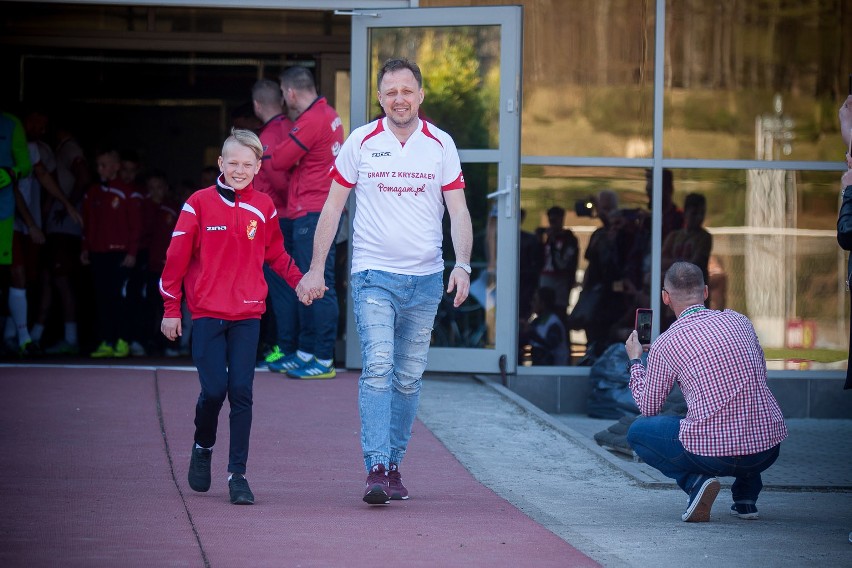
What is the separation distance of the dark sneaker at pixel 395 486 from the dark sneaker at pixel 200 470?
821 millimetres

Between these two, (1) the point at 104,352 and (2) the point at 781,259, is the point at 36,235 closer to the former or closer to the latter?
(1) the point at 104,352

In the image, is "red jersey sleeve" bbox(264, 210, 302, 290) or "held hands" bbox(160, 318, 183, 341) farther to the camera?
"red jersey sleeve" bbox(264, 210, 302, 290)

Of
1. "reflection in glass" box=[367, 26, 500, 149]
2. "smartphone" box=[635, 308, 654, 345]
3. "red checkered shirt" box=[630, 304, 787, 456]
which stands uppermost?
"reflection in glass" box=[367, 26, 500, 149]

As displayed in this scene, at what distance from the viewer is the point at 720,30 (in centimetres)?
1028

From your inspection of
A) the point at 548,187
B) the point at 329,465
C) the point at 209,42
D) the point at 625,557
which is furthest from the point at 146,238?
the point at 625,557

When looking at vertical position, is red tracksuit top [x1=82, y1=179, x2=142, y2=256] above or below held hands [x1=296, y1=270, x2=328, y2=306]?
above

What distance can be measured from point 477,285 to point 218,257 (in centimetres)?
420

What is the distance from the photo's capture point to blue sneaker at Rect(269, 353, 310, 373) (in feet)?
30.5

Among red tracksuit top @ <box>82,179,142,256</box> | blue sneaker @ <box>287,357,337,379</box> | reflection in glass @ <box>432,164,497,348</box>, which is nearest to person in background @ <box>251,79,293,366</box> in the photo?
blue sneaker @ <box>287,357,337,379</box>

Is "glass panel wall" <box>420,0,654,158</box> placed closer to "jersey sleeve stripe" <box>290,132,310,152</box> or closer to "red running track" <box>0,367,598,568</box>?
"jersey sleeve stripe" <box>290,132,310,152</box>

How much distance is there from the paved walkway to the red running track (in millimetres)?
12

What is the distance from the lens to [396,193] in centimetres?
587

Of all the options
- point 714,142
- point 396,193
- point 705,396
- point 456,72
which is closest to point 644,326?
point 705,396

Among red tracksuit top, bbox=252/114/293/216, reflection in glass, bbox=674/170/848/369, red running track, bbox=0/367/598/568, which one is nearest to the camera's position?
red running track, bbox=0/367/598/568
